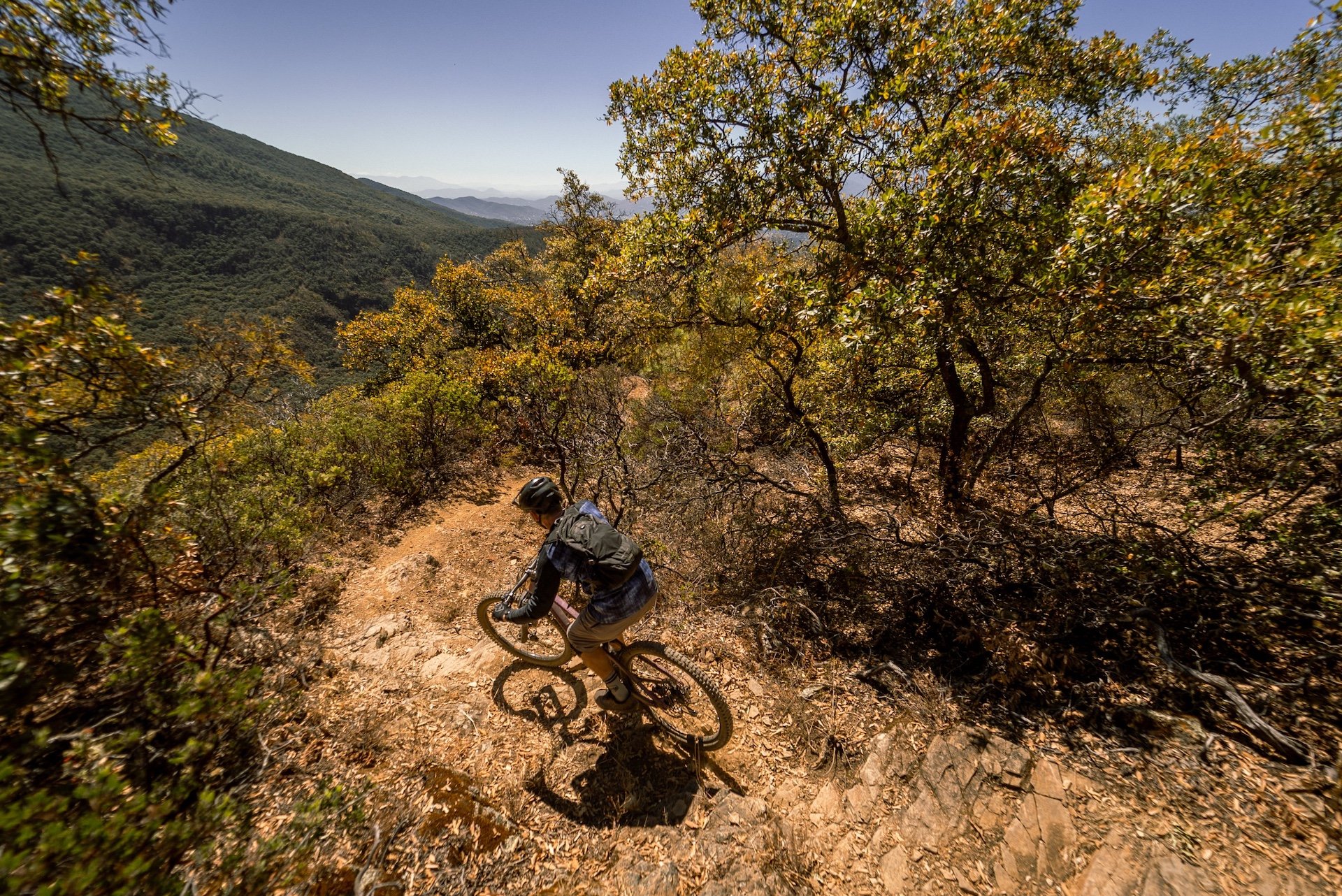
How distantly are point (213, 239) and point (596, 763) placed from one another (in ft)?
513

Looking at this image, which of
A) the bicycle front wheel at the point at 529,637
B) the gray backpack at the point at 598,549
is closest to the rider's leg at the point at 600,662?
A: the bicycle front wheel at the point at 529,637

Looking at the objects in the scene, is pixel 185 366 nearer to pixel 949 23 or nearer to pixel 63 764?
pixel 63 764

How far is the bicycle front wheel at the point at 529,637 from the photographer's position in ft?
17.0

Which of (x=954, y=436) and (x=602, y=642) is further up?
(x=954, y=436)

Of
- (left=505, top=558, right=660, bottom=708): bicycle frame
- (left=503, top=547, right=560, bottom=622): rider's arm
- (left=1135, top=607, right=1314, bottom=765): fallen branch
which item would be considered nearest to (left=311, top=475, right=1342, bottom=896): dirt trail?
(left=1135, top=607, right=1314, bottom=765): fallen branch

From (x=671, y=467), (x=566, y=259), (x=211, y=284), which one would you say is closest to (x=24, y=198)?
(x=211, y=284)

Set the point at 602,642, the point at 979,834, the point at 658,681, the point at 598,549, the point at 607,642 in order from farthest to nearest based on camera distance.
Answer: the point at 658,681 → the point at 607,642 → the point at 602,642 → the point at 598,549 → the point at 979,834

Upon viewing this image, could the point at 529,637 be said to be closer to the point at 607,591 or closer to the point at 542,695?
the point at 542,695

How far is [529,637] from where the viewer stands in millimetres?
6016

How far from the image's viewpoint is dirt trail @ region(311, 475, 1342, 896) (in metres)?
3.37

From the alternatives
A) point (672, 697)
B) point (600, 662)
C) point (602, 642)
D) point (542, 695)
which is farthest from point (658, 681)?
point (542, 695)

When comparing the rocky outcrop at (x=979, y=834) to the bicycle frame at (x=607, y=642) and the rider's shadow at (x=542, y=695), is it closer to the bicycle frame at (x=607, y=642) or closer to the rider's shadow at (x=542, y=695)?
the bicycle frame at (x=607, y=642)

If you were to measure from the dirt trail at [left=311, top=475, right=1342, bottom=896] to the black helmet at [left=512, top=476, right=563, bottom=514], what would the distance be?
2405 millimetres

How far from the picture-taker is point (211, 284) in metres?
94.8
